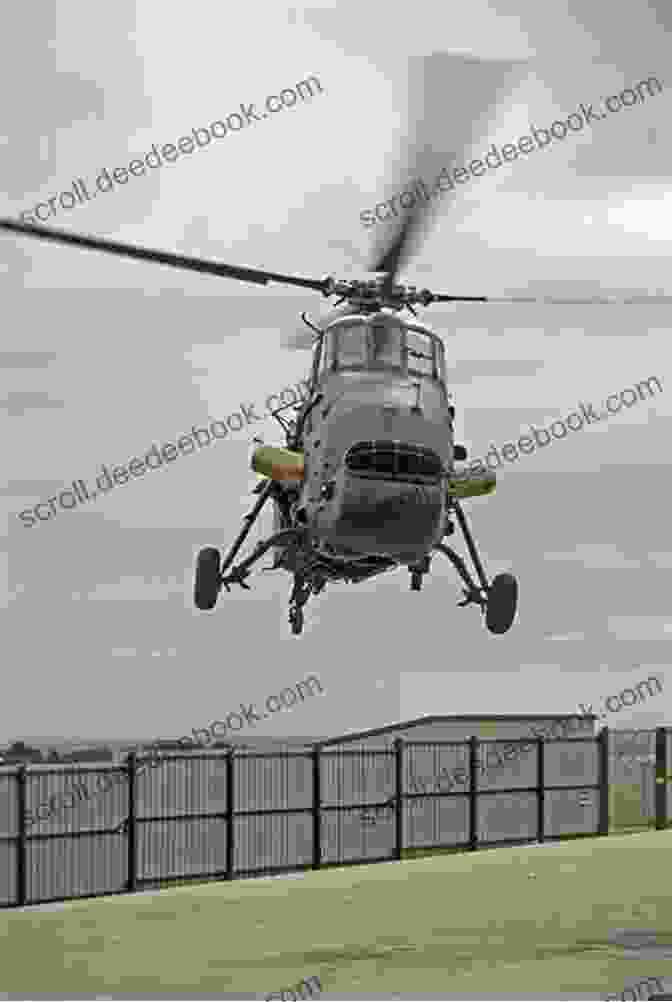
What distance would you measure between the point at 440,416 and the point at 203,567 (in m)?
4.46

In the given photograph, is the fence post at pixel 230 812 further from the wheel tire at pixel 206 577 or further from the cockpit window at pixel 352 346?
the cockpit window at pixel 352 346

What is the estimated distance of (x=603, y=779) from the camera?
34156 millimetres

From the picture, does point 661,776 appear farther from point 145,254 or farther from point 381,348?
point 145,254

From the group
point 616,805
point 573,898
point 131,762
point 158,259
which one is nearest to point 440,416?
point 158,259

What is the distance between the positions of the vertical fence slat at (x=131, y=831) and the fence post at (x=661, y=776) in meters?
13.0

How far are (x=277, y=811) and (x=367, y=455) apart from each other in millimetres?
9755

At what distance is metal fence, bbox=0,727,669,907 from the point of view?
78.8ft

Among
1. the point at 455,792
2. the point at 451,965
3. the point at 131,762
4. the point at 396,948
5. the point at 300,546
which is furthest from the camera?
the point at 455,792

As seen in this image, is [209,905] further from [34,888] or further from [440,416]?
[440,416]

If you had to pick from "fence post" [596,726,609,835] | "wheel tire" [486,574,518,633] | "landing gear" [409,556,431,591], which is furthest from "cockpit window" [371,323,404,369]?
"fence post" [596,726,609,835]

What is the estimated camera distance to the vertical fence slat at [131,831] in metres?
24.2

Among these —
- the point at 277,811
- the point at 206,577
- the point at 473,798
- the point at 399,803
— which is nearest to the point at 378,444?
the point at 206,577

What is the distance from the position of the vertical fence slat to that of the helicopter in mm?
2735

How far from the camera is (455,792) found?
1198 inches
